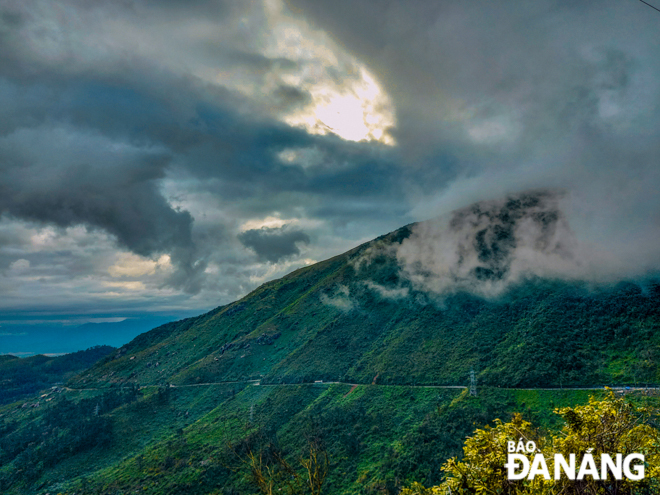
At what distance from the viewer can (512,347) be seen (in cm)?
11506

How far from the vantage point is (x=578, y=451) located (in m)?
18.1

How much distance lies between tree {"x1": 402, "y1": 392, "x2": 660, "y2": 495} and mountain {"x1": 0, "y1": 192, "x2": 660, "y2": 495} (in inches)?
2194

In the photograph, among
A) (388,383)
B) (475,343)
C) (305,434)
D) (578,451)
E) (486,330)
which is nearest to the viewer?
(578,451)

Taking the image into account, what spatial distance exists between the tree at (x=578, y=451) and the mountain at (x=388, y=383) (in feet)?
183

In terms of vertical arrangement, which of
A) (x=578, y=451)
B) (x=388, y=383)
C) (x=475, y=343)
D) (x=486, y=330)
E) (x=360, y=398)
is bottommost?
(x=360, y=398)

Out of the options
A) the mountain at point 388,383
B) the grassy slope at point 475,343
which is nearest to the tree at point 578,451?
the mountain at point 388,383

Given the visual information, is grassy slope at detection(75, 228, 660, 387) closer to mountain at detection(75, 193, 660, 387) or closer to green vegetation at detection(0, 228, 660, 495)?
mountain at detection(75, 193, 660, 387)

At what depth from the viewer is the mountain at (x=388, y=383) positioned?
3531 inches

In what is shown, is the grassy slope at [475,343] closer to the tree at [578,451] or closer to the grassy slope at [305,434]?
the grassy slope at [305,434]

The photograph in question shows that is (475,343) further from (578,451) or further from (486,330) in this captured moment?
(578,451)

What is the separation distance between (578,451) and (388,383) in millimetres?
114269

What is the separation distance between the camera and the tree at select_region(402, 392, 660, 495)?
17.8 m

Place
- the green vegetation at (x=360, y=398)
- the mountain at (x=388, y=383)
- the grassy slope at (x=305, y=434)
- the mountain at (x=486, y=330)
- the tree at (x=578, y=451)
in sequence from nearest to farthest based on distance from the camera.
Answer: the tree at (x=578, y=451) < the grassy slope at (x=305, y=434) < the green vegetation at (x=360, y=398) < the mountain at (x=388, y=383) < the mountain at (x=486, y=330)

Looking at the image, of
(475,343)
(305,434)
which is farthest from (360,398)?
(475,343)
